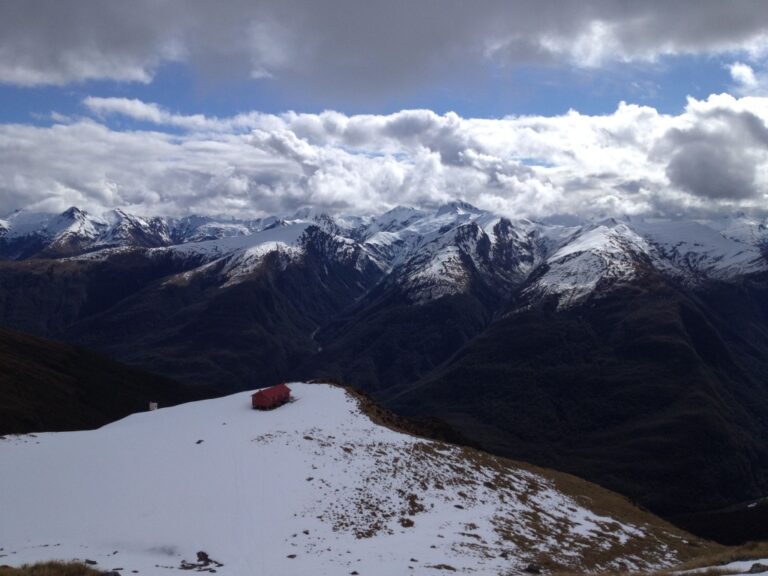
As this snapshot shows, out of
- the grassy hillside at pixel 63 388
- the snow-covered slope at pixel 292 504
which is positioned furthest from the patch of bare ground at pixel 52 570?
the grassy hillside at pixel 63 388

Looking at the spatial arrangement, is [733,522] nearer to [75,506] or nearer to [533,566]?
[533,566]

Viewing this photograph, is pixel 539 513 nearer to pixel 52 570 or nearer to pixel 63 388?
pixel 52 570

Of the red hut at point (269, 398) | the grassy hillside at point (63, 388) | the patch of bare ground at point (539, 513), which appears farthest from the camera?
the grassy hillside at point (63, 388)

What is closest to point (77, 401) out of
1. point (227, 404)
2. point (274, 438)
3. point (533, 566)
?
point (227, 404)

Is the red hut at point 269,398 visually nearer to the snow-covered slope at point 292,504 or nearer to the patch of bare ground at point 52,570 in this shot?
the snow-covered slope at point 292,504

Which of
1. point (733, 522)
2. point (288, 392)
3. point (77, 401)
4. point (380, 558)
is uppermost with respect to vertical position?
point (288, 392)
